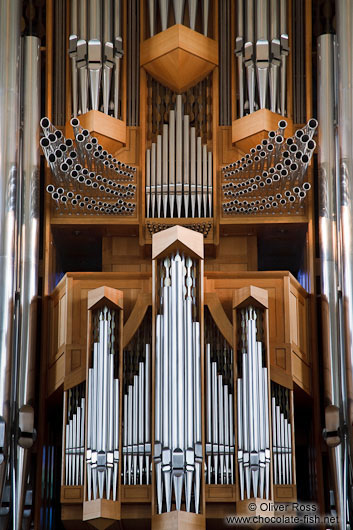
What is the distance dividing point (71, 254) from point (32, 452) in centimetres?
378

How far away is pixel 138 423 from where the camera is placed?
20094 mm

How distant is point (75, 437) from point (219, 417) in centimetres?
183

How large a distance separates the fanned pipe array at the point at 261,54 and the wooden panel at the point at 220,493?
5528 mm

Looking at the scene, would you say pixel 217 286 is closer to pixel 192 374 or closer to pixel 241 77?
pixel 192 374

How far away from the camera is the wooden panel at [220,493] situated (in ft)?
65.1

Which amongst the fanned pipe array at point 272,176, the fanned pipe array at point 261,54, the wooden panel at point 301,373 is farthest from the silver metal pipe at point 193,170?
the wooden panel at point 301,373

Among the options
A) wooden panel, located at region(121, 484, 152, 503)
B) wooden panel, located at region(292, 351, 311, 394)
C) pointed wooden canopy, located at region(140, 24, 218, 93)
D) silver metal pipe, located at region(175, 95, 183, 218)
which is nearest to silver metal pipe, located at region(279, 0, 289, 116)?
pointed wooden canopy, located at region(140, 24, 218, 93)

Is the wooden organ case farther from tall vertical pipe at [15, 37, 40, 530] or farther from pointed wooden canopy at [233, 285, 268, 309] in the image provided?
tall vertical pipe at [15, 37, 40, 530]

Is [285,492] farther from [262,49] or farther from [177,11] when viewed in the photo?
[177,11]

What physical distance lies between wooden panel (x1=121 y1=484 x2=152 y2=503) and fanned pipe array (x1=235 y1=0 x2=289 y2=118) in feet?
18.6

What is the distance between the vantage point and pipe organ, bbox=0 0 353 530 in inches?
784

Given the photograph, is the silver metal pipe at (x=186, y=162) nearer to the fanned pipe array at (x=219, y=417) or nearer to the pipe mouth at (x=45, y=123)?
the pipe mouth at (x=45, y=123)

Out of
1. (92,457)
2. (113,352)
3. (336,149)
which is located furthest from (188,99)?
(92,457)

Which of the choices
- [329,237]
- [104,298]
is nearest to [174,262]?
[104,298]
